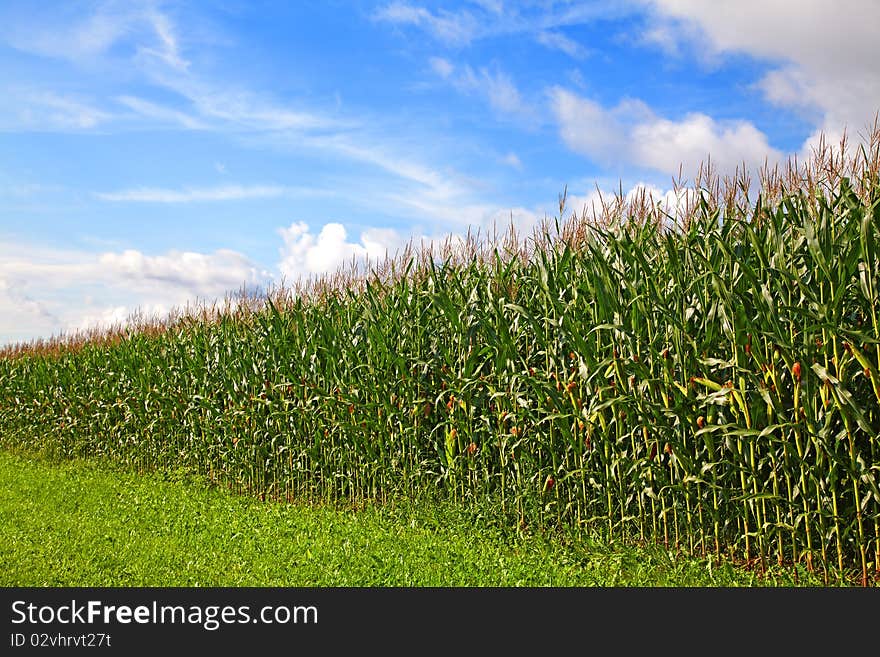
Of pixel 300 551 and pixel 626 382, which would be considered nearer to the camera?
pixel 626 382

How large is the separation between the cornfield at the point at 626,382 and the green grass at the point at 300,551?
317mm

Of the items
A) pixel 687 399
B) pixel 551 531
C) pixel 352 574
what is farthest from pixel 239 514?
pixel 687 399

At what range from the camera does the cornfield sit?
5113mm

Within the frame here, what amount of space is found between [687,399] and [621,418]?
1.96 ft

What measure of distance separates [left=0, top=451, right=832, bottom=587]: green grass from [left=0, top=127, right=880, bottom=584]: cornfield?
317 millimetres

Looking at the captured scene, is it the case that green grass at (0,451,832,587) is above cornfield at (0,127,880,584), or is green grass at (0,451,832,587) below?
below

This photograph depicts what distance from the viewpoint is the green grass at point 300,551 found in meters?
5.64

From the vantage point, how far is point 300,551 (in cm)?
676

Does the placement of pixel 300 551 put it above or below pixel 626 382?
below

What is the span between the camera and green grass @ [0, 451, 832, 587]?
18.5ft

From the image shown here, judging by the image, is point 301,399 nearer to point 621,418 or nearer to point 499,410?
point 499,410

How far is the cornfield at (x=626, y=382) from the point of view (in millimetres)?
5113

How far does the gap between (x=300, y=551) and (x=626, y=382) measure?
3162 millimetres

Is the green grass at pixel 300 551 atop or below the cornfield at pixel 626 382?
below
